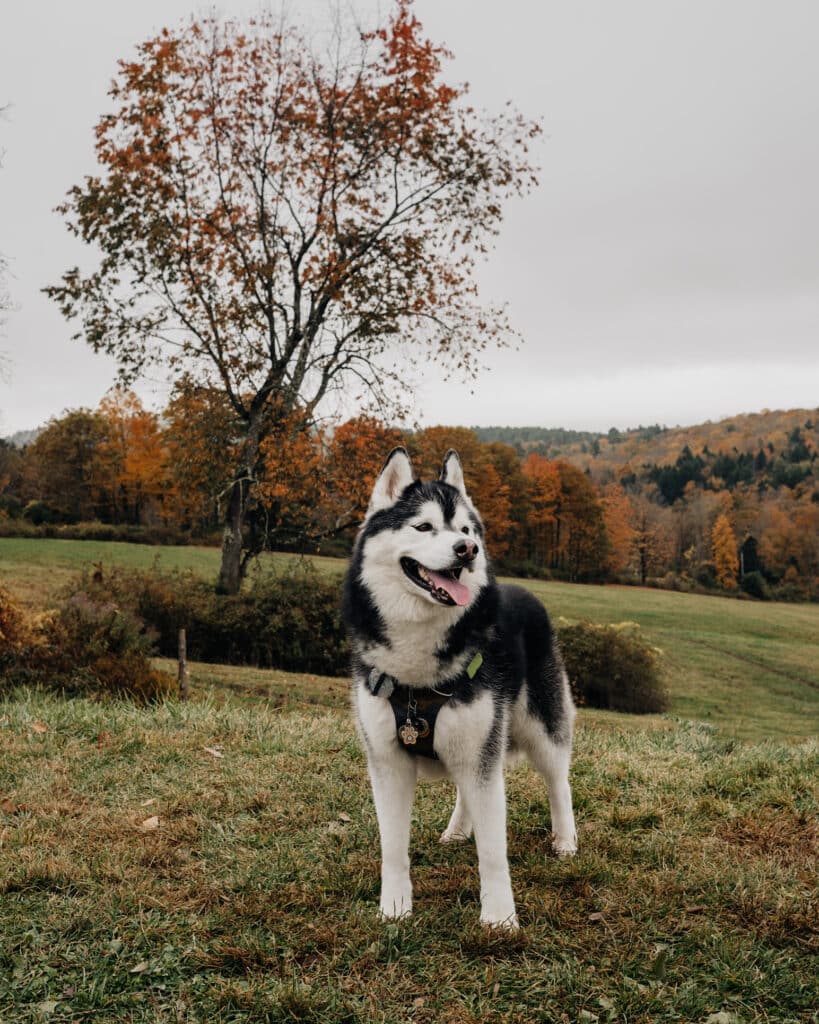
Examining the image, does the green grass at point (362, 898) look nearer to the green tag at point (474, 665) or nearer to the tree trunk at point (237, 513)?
the green tag at point (474, 665)

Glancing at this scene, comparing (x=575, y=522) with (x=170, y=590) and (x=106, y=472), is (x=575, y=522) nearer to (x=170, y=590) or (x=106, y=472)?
(x=106, y=472)

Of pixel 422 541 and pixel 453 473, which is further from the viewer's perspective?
pixel 453 473

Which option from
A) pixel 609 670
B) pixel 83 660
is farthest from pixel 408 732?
pixel 609 670

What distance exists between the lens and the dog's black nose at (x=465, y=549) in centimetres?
332

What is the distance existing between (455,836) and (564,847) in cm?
65

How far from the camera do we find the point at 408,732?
3545mm

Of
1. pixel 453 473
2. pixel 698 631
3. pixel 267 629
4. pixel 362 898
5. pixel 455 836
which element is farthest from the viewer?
pixel 698 631

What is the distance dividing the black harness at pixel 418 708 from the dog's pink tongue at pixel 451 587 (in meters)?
0.38

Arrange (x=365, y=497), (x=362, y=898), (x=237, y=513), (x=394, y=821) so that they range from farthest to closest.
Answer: (x=237, y=513) → (x=365, y=497) → (x=362, y=898) → (x=394, y=821)

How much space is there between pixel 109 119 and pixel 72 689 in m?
14.2

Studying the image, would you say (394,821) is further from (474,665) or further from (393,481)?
(393,481)

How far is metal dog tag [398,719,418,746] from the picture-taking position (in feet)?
11.6

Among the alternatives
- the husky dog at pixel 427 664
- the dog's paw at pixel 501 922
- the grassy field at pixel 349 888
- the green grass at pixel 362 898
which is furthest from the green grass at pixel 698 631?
the husky dog at pixel 427 664

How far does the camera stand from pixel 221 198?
59.5 ft
